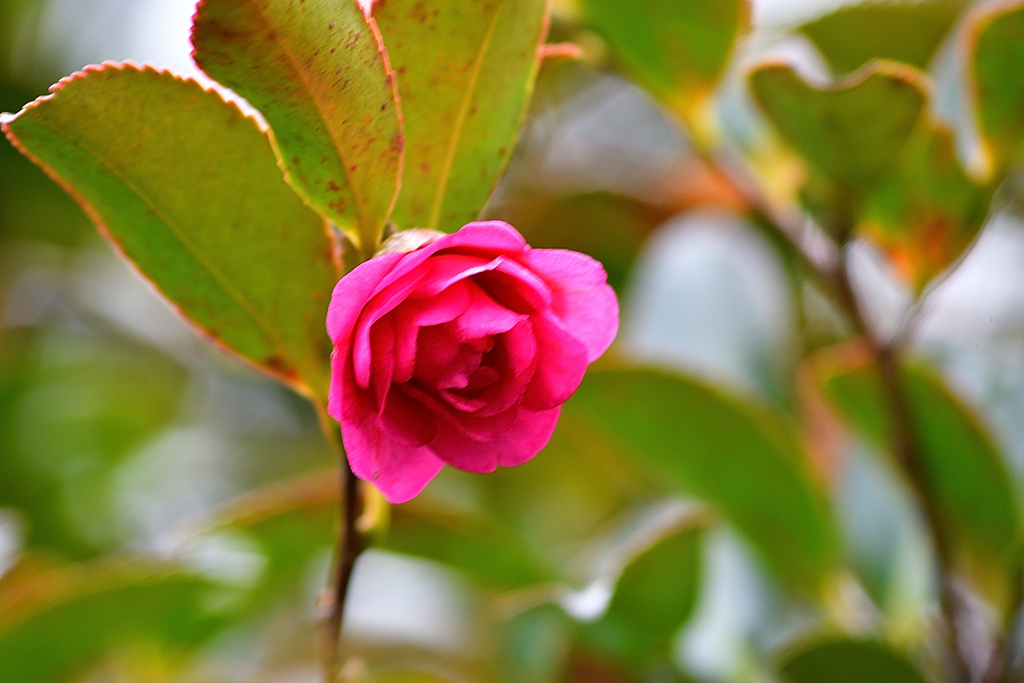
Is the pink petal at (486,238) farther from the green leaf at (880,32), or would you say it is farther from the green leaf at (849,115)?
the green leaf at (880,32)

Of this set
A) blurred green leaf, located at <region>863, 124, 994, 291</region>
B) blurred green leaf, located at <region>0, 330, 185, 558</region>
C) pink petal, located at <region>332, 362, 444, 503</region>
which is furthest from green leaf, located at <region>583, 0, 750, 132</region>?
blurred green leaf, located at <region>0, 330, 185, 558</region>

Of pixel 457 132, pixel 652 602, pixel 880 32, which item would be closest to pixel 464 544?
pixel 652 602

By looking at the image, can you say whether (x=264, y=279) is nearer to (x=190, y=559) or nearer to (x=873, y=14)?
(x=190, y=559)

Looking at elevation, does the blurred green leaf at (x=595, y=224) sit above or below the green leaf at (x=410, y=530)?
below

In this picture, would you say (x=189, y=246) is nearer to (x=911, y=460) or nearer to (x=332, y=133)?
(x=332, y=133)

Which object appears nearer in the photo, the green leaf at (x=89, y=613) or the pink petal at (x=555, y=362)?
the pink petal at (x=555, y=362)

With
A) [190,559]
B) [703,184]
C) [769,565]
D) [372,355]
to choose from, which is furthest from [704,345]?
[372,355]

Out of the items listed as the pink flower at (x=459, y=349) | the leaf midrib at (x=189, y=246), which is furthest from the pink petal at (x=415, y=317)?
the leaf midrib at (x=189, y=246)
